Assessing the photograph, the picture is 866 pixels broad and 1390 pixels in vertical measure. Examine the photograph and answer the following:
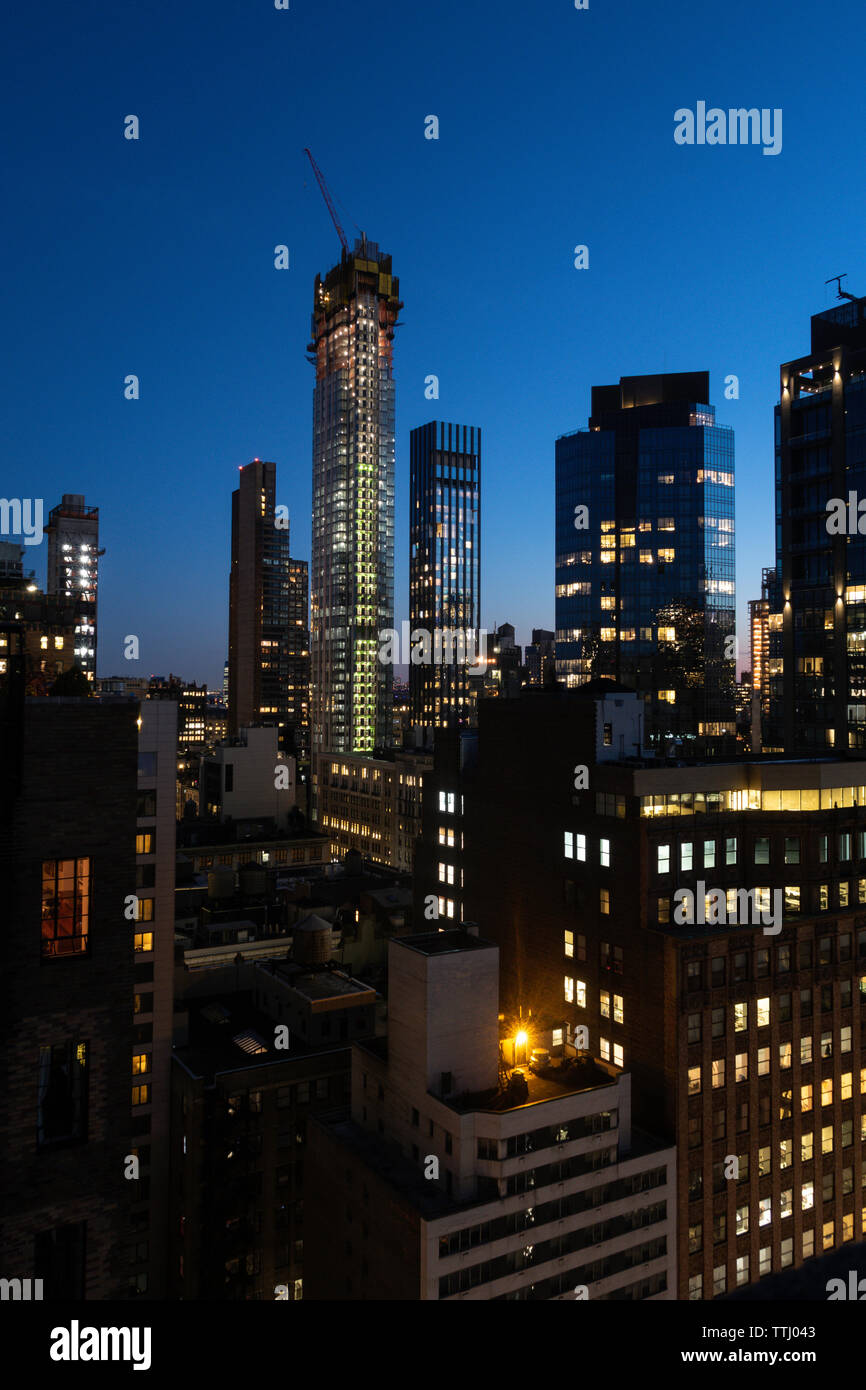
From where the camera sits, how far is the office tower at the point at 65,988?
15.5 meters

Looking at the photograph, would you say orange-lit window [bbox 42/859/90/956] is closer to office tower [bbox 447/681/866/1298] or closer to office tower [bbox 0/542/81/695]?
office tower [bbox 447/681/866/1298]

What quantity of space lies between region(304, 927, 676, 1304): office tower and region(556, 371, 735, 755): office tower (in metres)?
98.6

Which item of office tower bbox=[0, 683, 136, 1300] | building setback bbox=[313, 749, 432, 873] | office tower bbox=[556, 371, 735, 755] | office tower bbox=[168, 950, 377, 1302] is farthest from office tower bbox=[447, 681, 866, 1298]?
building setback bbox=[313, 749, 432, 873]

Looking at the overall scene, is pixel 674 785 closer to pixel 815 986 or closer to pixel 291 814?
pixel 815 986

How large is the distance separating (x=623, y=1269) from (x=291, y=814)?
10259cm

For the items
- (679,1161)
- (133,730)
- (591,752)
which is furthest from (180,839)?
(133,730)

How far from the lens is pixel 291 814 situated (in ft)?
455

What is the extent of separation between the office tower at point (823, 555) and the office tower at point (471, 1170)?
55.8m

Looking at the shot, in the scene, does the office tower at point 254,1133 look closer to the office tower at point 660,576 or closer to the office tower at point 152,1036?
the office tower at point 152,1036

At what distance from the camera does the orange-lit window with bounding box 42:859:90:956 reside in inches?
629

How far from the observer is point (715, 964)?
151ft

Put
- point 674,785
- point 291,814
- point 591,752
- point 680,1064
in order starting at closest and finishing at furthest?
point 680,1064 < point 674,785 < point 591,752 < point 291,814

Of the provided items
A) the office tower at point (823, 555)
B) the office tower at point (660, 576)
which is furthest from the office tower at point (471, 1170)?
the office tower at point (660, 576)

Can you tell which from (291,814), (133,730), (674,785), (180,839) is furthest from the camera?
(291,814)
